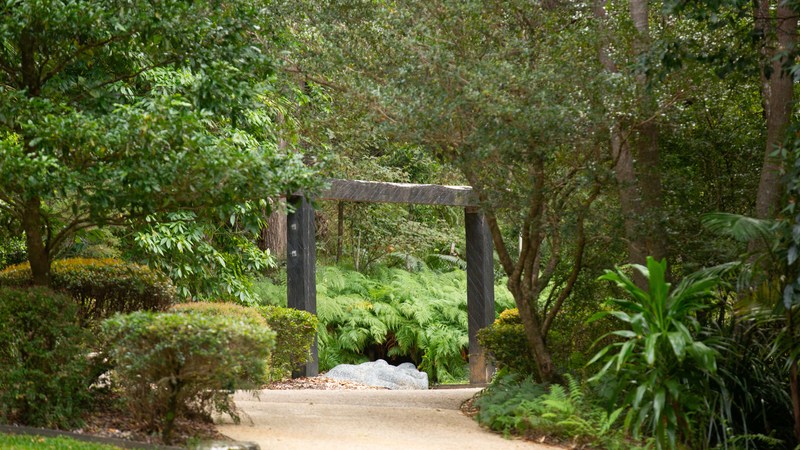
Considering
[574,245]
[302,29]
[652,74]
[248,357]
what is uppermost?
[302,29]

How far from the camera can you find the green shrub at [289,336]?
8.45m

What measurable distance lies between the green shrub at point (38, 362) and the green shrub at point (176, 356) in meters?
0.53

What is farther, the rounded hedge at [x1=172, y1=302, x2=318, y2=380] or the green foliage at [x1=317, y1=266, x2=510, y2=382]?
the green foliage at [x1=317, y1=266, x2=510, y2=382]

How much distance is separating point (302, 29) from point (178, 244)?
112 inches

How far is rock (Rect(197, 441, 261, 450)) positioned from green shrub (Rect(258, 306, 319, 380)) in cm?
417

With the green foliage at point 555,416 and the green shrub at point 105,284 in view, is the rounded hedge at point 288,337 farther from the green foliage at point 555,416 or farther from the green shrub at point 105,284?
the green foliage at point 555,416

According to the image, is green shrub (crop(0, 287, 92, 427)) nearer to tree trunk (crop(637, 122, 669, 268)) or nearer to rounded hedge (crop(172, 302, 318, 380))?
rounded hedge (crop(172, 302, 318, 380))

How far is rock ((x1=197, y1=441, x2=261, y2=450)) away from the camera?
4.10 meters

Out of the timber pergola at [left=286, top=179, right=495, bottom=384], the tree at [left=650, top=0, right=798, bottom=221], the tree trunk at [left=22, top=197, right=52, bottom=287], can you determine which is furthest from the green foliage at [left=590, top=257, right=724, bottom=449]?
the tree trunk at [left=22, top=197, right=52, bottom=287]

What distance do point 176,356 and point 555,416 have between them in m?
2.93

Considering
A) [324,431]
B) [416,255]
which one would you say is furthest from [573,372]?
[416,255]

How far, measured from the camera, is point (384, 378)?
956 centimetres

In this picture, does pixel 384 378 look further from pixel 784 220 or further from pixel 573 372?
pixel 784 220

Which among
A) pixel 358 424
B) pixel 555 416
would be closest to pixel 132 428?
pixel 358 424
